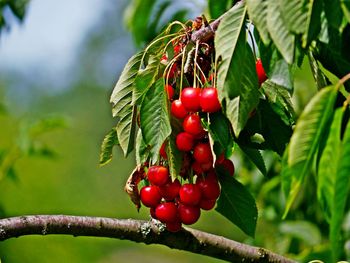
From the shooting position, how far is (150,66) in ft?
4.28

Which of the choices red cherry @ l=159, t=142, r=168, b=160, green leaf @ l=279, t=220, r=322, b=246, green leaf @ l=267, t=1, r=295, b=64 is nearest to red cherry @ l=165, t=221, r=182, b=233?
red cherry @ l=159, t=142, r=168, b=160

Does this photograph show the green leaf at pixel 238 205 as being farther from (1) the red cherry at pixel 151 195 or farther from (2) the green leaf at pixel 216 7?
(2) the green leaf at pixel 216 7

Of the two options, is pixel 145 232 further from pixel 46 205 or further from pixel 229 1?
pixel 46 205

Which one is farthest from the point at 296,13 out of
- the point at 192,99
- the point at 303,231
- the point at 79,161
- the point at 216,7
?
the point at 79,161

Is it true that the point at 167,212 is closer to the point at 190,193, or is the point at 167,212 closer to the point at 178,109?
the point at 190,193

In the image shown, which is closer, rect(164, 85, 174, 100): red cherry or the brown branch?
rect(164, 85, 174, 100): red cherry

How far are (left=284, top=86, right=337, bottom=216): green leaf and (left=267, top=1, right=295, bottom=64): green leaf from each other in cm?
8

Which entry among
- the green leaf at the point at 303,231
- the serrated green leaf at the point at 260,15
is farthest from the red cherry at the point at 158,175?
the green leaf at the point at 303,231

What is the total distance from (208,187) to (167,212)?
0.07 meters

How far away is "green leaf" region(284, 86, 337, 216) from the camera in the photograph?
947 mm

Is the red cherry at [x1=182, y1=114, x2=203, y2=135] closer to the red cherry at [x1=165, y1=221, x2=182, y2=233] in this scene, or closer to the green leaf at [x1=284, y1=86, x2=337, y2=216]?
the red cherry at [x1=165, y1=221, x2=182, y2=233]

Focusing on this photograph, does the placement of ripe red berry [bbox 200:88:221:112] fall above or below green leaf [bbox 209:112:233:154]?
above

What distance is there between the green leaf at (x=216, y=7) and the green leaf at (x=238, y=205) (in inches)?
13.1

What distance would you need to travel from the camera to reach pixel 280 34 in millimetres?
1018
